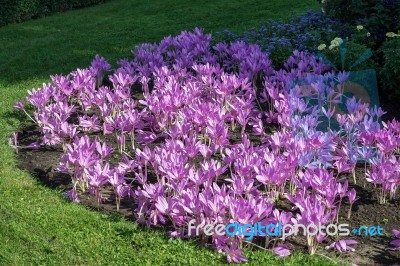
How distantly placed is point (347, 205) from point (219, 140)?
1337mm

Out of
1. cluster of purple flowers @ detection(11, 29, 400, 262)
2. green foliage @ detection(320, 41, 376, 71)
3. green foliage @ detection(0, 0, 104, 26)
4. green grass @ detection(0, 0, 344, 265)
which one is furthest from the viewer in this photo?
green foliage @ detection(0, 0, 104, 26)

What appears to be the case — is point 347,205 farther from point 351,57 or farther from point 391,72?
point 351,57

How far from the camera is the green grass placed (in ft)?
13.2

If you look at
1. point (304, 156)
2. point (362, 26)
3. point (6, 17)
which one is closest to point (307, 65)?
point (362, 26)

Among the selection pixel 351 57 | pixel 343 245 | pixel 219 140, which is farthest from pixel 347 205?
pixel 351 57

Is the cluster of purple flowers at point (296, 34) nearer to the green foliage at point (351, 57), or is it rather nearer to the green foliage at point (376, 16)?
the green foliage at point (376, 16)

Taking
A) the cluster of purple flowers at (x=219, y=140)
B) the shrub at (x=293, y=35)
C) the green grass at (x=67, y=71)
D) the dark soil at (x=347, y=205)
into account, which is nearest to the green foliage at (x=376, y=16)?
the shrub at (x=293, y=35)

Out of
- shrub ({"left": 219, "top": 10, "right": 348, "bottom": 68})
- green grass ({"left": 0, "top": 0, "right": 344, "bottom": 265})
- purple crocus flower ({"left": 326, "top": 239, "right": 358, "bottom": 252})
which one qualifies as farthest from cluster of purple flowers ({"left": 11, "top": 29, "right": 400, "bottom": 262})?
shrub ({"left": 219, "top": 10, "right": 348, "bottom": 68})

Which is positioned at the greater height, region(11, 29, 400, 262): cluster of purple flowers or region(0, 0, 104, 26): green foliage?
region(0, 0, 104, 26): green foliage

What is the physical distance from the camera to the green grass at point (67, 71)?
4.02m

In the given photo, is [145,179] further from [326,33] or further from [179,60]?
[326,33]

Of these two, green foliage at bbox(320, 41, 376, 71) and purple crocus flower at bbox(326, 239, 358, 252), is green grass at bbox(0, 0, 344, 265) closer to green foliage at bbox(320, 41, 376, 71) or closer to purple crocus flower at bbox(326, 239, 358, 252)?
purple crocus flower at bbox(326, 239, 358, 252)

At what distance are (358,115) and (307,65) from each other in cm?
169

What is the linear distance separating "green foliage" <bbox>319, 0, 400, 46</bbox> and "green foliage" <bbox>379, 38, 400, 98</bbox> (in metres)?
1.04
